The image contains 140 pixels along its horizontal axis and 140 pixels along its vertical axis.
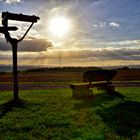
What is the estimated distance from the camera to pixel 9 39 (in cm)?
1602

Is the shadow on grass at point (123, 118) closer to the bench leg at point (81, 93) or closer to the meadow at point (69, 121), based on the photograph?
the meadow at point (69, 121)

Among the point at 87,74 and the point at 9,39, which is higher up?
the point at 9,39

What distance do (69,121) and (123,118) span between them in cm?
197

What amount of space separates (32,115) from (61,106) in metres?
2.64

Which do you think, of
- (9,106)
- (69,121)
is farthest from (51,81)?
(69,121)

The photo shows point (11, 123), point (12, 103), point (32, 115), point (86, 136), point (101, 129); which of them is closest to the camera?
point (86, 136)

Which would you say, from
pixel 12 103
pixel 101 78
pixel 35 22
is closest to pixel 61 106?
pixel 12 103

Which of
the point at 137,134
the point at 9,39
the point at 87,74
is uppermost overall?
the point at 9,39

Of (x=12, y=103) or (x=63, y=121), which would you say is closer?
(x=63, y=121)

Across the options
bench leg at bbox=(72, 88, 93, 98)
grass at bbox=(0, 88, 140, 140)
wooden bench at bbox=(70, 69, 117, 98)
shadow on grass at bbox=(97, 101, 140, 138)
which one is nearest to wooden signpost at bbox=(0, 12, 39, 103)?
grass at bbox=(0, 88, 140, 140)

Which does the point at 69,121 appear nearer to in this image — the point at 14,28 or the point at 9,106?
the point at 9,106

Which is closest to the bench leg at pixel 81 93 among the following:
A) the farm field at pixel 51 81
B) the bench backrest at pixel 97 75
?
the bench backrest at pixel 97 75

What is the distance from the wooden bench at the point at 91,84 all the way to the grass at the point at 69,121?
4.10m

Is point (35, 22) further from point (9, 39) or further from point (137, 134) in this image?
point (137, 134)
